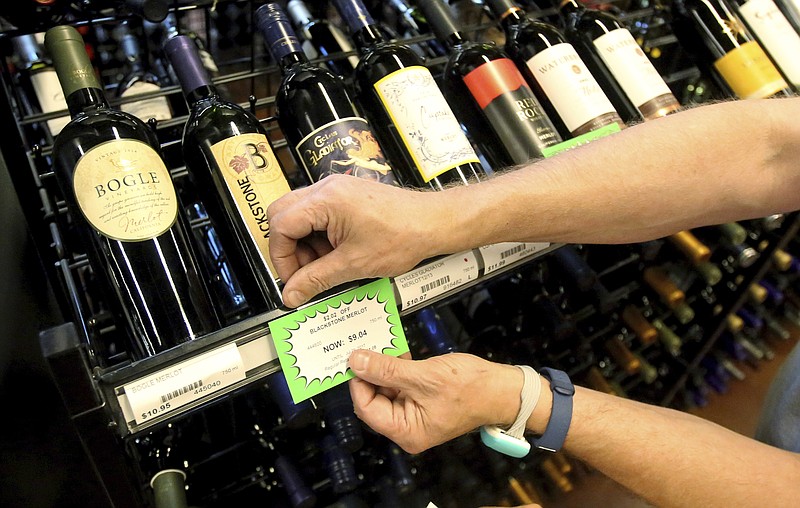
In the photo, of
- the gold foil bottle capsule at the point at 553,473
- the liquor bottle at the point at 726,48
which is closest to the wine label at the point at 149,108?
the liquor bottle at the point at 726,48

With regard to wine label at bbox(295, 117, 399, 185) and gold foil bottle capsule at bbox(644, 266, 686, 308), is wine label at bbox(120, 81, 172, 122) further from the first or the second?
gold foil bottle capsule at bbox(644, 266, 686, 308)

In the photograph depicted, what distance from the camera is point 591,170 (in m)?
0.79

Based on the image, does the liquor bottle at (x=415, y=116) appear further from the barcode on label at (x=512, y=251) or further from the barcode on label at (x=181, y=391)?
the barcode on label at (x=181, y=391)

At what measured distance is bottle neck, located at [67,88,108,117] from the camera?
69cm

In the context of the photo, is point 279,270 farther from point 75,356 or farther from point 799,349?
point 799,349

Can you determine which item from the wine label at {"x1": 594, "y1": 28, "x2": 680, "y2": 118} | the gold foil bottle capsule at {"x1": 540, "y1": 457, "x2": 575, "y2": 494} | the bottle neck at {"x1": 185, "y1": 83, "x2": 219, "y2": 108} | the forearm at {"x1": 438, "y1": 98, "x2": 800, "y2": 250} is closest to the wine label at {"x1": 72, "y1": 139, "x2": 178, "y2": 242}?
the bottle neck at {"x1": 185, "y1": 83, "x2": 219, "y2": 108}

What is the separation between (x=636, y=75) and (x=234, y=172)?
2.21 ft

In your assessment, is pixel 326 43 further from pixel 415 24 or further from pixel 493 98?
pixel 493 98

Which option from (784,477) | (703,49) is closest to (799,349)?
(784,477)

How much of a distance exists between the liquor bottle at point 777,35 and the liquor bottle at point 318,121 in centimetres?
81

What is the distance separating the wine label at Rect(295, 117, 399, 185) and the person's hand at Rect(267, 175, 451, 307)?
9cm

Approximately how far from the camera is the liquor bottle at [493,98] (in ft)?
2.73

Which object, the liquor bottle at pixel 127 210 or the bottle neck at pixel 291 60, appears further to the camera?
the bottle neck at pixel 291 60

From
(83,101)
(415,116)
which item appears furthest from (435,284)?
(83,101)
